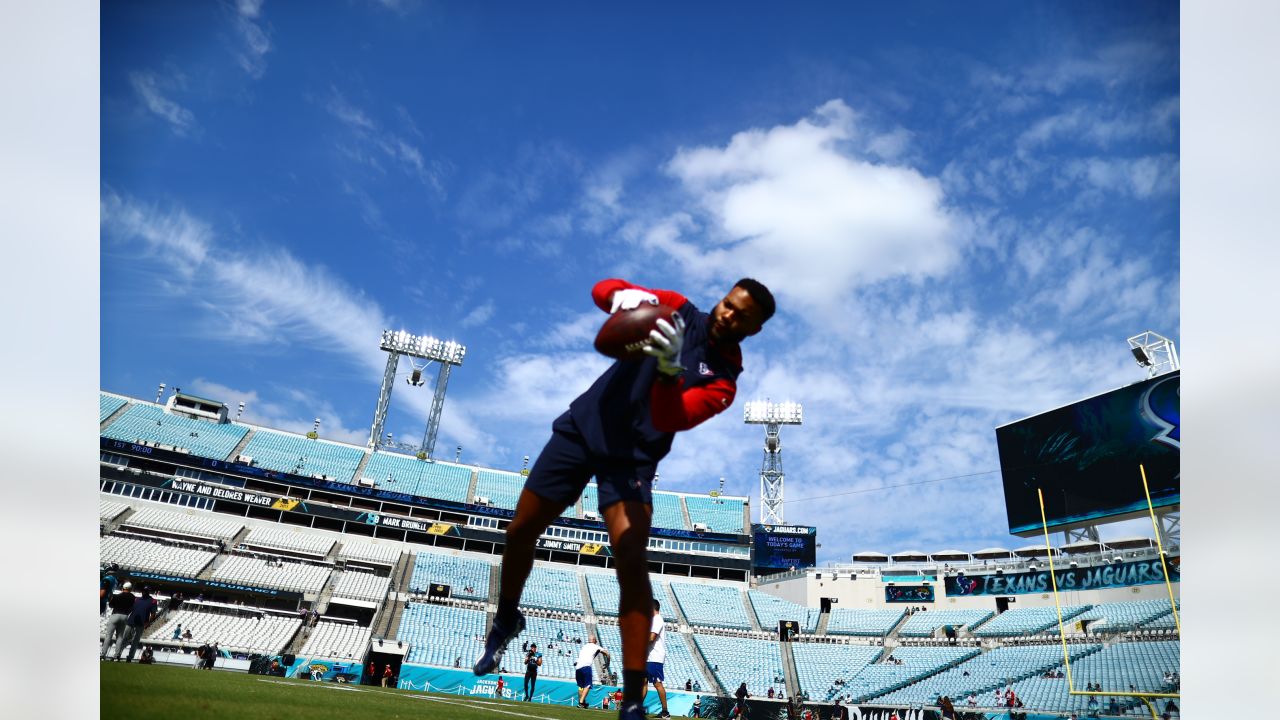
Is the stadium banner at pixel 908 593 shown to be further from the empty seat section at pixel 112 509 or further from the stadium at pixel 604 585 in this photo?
the empty seat section at pixel 112 509

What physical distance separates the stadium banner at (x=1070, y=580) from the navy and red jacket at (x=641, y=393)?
114 ft

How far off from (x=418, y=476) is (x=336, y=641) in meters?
20.9

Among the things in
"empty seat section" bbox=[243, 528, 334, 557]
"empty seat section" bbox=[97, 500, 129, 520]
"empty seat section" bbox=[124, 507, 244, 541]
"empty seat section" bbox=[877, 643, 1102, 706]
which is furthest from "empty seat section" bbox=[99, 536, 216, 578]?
"empty seat section" bbox=[877, 643, 1102, 706]

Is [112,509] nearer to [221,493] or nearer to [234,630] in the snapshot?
[221,493]

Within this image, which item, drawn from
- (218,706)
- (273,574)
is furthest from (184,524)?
(218,706)

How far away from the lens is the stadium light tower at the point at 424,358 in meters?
55.5

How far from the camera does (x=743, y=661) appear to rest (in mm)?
37500

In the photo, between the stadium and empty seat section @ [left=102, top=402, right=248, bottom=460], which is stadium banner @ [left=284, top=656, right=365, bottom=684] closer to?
the stadium

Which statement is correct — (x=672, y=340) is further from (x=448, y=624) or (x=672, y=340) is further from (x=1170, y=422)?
(x=448, y=624)

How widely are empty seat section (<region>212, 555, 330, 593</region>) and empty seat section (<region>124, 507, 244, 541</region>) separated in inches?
124

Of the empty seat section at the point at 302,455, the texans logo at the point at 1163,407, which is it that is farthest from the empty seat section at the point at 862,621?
the empty seat section at the point at 302,455

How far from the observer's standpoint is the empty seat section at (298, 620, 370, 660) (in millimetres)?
31188
